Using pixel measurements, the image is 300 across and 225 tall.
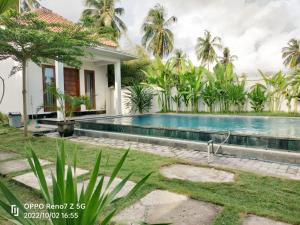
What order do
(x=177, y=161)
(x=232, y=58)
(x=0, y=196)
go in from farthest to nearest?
(x=232, y=58)
(x=177, y=161)
(x=0, y=196)

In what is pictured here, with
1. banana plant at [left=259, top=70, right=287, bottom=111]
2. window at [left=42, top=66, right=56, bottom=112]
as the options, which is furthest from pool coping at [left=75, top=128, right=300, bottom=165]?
banana plant at [left=259, top=70, right=287, bottom=111]

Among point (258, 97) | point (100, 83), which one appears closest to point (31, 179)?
point (100, 83)

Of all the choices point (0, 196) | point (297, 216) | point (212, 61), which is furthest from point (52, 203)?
point (212, 61)

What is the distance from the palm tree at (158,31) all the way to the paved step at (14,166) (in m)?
26.9

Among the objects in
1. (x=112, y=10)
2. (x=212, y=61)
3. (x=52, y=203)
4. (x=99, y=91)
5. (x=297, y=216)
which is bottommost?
(x=297, y=216)

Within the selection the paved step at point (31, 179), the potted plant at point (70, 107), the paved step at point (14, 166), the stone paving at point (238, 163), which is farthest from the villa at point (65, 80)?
the paved step at point (31, 179)

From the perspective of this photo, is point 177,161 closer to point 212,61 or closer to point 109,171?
point 109,171

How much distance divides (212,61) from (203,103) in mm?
23849

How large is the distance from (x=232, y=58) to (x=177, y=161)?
155ft

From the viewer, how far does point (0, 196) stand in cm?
328

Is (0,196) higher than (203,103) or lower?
lower

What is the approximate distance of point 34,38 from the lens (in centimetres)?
655

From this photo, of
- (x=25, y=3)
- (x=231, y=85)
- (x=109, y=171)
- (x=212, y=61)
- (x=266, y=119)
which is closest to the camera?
(x=109, y=171)

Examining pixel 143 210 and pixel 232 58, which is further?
pixel 232 58
